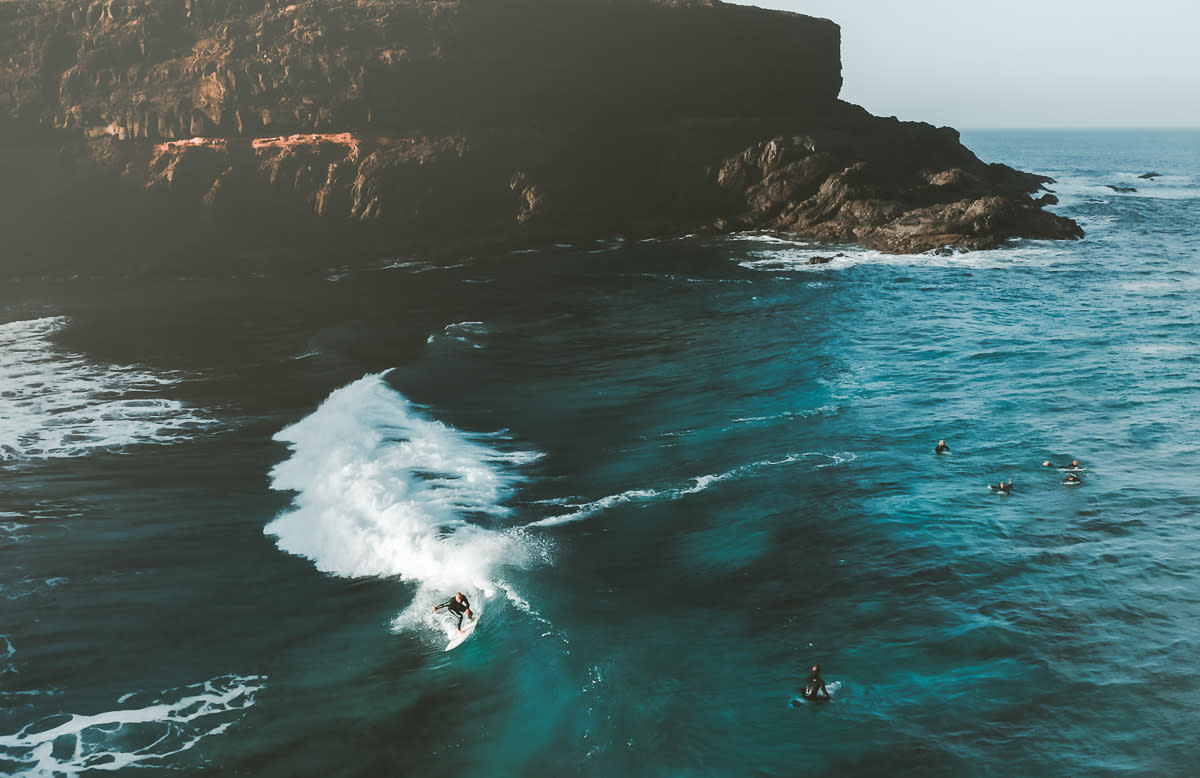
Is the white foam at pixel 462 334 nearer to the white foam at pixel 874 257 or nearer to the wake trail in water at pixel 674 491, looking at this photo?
the wake trail in water at pixel 674 491

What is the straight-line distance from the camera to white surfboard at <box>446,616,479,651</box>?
21109 mm

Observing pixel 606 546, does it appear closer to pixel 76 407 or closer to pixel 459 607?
pixel 459 607

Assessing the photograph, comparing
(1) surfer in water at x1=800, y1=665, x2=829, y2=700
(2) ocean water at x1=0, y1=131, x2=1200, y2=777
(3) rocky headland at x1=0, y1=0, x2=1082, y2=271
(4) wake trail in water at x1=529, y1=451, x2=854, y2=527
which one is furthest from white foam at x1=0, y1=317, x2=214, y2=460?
(1) surfer in water at x1=800, y1=665, x2=829, y2=700

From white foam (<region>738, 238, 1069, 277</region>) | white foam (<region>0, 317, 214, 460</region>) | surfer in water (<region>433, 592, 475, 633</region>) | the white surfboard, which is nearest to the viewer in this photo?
the white surfboard

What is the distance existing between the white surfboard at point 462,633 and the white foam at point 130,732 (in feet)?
15.2

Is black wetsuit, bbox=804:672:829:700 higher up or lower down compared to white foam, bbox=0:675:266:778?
higher up

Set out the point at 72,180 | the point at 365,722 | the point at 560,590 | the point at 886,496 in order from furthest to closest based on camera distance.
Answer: the point at 72,180, the point at 886,496, the point at 560,590, the point at 365,722

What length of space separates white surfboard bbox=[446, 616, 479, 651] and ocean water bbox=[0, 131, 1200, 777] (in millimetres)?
291

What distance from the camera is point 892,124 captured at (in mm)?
92000

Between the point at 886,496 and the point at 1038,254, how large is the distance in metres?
50.2

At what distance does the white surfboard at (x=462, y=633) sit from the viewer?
21109mm

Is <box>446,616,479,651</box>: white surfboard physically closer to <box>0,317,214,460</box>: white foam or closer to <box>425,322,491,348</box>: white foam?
<box>0,317,214,460</box>: white foam

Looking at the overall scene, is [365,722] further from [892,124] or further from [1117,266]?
[892,124]

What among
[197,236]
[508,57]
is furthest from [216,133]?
[508,57]
